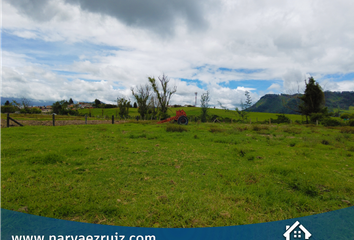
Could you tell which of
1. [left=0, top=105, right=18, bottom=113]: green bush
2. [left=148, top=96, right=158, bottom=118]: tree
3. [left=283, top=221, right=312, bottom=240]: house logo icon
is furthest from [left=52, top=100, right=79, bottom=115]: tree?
[left=283, top=221, right=312, bottom=240]: house logo icon

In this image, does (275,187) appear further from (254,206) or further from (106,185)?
(106,185)

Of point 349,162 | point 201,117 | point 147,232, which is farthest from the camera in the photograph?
point 201,117

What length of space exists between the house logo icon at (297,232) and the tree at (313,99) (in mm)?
42759

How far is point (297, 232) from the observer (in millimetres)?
2586

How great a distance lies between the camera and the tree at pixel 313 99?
119ft

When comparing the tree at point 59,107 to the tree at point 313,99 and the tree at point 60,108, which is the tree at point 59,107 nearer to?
the tree at point 60,108

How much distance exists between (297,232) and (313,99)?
43721 millimetres

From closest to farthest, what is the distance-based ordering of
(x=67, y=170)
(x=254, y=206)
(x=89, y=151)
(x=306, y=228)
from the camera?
(x=306, y=228)
(x=254, y=206)
(x=67, y=170)
(x=89, y=151)

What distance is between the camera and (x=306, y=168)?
558cm

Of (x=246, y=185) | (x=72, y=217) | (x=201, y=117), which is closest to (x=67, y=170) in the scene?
(x=72, y=217)

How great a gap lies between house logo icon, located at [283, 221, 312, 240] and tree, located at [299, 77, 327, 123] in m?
42.8

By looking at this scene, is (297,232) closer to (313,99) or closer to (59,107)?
(313,99)

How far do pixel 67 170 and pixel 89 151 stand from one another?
234cm

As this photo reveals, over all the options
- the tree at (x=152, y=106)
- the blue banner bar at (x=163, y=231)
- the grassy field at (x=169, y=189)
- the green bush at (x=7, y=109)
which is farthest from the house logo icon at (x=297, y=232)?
the green bush at (x=7, y=109)
